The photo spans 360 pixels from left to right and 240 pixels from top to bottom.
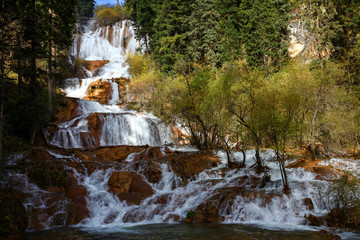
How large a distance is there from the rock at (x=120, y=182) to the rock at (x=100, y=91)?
73.0 ft

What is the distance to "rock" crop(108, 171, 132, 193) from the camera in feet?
39.4

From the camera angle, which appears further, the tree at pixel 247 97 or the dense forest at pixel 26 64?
the tree at pixel 247 97

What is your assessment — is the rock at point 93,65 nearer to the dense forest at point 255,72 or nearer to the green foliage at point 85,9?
the dense forest at point 255,72

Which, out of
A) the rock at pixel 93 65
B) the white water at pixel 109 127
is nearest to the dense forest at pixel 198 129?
the white water at pixel 109 127

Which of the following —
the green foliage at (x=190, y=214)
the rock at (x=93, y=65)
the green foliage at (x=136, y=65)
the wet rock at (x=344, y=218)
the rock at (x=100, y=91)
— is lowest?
the green foliage at (x=190, y=214)

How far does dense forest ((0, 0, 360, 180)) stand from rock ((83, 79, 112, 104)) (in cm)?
367

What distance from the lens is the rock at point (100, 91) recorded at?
3312 cm

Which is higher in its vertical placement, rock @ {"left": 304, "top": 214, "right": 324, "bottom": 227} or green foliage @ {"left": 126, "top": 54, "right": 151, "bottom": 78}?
green foliage @ {"left": 126, "top": 54, "right": 151, "bottom": 78}

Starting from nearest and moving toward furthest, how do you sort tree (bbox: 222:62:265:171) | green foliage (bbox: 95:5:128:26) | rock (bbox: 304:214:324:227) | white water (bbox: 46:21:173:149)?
1. rock (bbox: 304:214:324:227)
2. tree (bbox: 222:62:265:171)
3. white water (bbox: 46:21:173:149)
4. green foliage (bbox: 95:5:128:26)

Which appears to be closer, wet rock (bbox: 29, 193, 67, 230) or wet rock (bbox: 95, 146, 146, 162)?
wet rock (bbox: 29, 193, 67, 230)

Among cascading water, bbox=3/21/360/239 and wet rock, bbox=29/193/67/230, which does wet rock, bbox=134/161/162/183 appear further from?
wet rock, bbox=29/193/67/230

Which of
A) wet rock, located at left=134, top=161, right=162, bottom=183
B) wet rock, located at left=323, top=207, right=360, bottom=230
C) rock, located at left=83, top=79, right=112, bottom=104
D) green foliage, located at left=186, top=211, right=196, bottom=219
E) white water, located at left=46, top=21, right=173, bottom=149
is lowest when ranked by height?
green foliage, located at left=186, top=211, right=196, bottom=219

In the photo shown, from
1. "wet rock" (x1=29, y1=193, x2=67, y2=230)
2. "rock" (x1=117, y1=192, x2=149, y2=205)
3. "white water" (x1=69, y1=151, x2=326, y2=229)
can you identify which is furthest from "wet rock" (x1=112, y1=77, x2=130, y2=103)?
"wet rock" (x1=29, y1=193, x2=67, y2=230)

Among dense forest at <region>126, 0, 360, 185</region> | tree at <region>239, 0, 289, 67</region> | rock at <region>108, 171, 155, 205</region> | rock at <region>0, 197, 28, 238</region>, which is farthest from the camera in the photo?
tree at <region>239, 0, 289, 67</region>
